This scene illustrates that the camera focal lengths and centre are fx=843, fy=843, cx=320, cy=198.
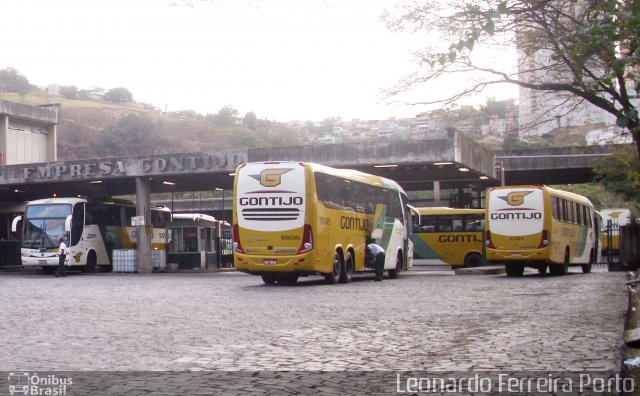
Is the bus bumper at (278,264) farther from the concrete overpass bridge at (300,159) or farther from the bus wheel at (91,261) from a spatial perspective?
the bus wheel at (91,261)

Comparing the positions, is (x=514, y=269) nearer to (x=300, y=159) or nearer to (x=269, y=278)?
(x=269, y=278)

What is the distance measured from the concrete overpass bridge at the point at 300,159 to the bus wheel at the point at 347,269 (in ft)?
23.3

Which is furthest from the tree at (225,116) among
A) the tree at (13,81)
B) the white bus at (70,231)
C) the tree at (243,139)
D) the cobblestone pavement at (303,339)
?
the cobblestone pavement at (303,339)

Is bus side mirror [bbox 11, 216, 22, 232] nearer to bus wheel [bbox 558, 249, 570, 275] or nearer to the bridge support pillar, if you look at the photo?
the bridge support pillar

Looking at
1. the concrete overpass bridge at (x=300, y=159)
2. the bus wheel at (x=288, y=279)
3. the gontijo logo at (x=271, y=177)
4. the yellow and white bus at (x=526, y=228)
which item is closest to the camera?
the gontijo logo at (x=271, y=177)

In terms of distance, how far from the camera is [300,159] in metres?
30.9

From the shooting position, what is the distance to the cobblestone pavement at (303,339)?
6930mm

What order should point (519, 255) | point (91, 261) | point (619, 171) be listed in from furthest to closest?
1. point (91, 261)
2. point (619, 171)
3. point (519, 255)

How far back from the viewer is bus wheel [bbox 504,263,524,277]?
86.7 ft

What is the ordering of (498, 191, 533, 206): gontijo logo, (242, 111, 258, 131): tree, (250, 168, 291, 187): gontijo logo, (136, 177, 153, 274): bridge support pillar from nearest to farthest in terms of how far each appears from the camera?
(250, 168, 291, 187): gontijo logo < (498, 191, 533, 206): gontijo logo < (136, 177, 153, 274): bridge support pillar < (242, 111, 258, 131): tree

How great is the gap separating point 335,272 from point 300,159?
9.27 m

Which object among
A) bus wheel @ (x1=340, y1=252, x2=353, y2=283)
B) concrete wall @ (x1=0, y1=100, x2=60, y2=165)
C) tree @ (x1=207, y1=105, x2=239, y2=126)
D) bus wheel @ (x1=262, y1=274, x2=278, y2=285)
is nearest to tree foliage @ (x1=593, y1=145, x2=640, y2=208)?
bus wheel @ (x1=340, y1=252, x2=353, y2=283)

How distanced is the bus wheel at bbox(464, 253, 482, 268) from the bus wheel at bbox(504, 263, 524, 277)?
35.8 feet

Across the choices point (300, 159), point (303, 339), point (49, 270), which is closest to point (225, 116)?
point (49, 270)
